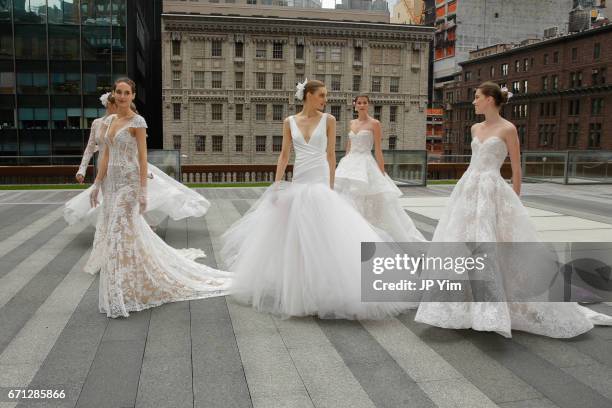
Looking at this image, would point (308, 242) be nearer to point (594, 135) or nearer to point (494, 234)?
point (494, 234)

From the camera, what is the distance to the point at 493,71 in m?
90.3

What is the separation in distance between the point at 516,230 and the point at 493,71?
91655 mm

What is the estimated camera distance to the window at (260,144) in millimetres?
70062

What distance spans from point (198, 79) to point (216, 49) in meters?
4.16

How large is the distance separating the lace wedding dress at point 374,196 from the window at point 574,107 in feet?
254

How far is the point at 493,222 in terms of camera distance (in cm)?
541

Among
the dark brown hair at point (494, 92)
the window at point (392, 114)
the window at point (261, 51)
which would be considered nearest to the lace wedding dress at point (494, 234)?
the dark brown hair at point (494, 92)

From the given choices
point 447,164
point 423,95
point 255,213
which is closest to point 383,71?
point 423,95

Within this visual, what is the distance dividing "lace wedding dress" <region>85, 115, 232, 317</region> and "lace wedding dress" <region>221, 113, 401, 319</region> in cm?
76

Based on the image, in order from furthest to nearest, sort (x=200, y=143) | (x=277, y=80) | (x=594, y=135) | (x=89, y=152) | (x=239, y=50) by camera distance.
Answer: (x=594, y=135)
(x=277, y=80)
(x=239, y=50)
(x=200, y=143)
(x=89, y=152)

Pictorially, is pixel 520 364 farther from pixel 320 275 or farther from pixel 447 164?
pixel 447 164

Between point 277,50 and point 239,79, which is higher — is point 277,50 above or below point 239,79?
above

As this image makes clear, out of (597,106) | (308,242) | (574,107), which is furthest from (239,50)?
(308,242)

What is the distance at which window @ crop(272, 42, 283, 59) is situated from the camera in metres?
69.9
